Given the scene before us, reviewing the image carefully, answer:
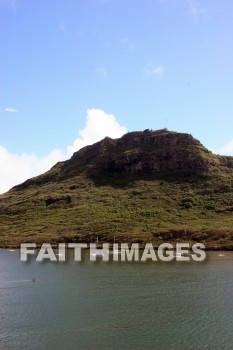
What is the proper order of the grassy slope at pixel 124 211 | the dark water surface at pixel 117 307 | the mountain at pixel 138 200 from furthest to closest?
1. the mountain at pixel 138 200
2. the grassy slope at pixel 124 211
3. the dark water surface at pixel 117 307

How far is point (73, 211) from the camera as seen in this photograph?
15250cm

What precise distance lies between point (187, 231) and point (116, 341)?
253ft

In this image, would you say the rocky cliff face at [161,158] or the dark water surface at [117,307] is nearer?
the dark water surface at [117,307]

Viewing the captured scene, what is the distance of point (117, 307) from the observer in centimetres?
5294

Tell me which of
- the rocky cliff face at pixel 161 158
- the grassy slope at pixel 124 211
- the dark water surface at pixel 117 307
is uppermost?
the rocky cliff face at pixel 161 158

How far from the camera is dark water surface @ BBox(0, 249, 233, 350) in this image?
135 ft

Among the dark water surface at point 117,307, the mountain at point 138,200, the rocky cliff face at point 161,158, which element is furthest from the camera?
the rocky cliff face at point 161,158

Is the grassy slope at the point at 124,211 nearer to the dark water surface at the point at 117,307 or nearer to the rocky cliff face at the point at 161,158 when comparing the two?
the rocky cliff face at the point at 161,158

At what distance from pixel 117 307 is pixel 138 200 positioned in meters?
104

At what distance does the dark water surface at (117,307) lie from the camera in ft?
135

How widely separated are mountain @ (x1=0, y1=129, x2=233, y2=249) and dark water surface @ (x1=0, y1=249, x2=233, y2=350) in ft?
122

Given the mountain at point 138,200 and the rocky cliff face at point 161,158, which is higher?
the rocky cliff face at point 161,158

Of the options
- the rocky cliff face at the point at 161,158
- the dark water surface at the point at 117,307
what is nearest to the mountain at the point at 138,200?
the rocky cliff face at the point at 161,158

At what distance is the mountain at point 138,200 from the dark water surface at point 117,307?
A: 37.2m
